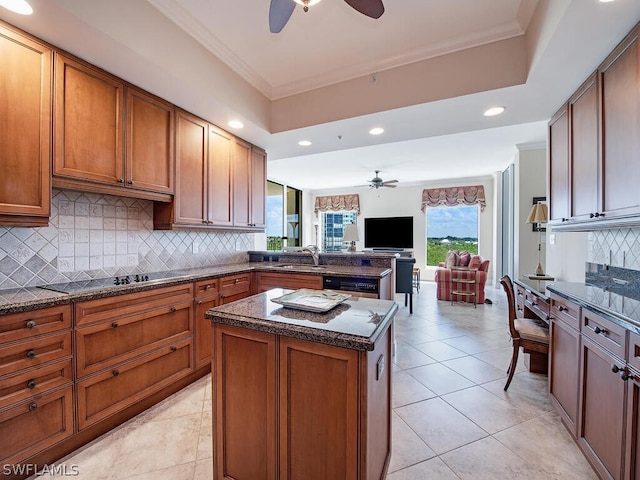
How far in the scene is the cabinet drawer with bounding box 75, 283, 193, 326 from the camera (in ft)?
5.59

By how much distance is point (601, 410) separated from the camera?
1388 mm

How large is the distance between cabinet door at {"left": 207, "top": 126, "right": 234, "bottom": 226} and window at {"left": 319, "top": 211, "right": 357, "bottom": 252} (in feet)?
20.6

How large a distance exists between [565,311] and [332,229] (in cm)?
786

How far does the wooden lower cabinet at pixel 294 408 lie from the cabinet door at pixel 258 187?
2469mm

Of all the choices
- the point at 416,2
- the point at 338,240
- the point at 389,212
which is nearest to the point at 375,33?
the point at 416,2

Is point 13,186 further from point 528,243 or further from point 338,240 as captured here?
point 338,240

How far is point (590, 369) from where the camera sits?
1.49m

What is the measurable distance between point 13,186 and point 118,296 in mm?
834

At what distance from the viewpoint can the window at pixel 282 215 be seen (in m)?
7.14

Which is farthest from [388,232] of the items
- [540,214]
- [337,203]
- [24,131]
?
[24,131]

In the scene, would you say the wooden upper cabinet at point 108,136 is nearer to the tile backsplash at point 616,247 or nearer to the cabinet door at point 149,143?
the cabinet door at point 149,143

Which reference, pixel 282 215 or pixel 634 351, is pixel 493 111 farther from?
pixel 282 215

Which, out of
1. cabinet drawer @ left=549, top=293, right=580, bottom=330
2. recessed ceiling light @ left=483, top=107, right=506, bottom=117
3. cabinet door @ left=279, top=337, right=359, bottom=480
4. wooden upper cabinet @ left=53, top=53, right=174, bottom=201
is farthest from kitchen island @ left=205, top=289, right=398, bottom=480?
recessed ceiling light @ left=483, top=107, right=506, bottom=117

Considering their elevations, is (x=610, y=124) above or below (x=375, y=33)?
below
